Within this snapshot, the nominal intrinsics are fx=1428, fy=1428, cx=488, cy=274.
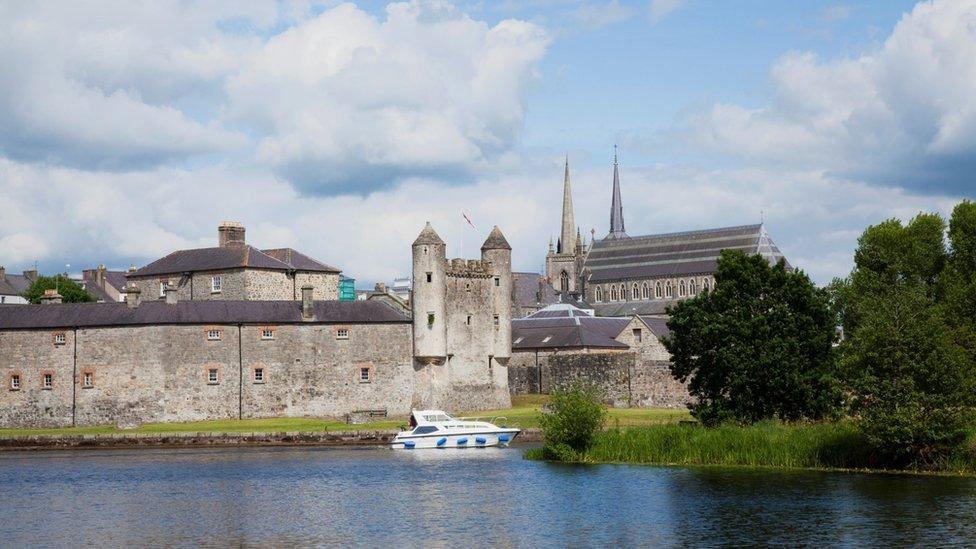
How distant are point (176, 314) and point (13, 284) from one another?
6055cm

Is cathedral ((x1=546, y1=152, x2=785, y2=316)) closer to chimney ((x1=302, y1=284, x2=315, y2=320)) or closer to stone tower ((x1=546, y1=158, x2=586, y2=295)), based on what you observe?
stone tower ((x1=546, y1=158, x2=586, y2=295))

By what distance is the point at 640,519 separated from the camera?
123ft

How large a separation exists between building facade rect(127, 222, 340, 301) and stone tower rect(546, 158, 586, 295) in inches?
3063

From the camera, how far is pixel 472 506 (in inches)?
1629

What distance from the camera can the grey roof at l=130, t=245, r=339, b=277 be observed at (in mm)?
89250

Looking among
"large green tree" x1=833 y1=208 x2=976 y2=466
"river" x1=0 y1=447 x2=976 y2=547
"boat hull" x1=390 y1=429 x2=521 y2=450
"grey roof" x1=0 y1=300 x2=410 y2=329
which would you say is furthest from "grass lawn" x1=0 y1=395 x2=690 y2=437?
"large green tree" x1=833 y1=208 x2=976 y2=466

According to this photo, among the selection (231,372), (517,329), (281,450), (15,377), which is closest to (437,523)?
(281,450)

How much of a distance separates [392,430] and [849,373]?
92.1ft

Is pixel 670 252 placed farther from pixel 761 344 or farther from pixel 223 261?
pixel 761 344

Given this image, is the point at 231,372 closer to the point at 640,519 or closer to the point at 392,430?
the point at 392,430

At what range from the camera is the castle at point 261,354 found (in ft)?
238

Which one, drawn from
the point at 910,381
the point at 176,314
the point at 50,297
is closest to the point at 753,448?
the point at 910,381

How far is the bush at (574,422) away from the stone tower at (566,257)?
376 feet

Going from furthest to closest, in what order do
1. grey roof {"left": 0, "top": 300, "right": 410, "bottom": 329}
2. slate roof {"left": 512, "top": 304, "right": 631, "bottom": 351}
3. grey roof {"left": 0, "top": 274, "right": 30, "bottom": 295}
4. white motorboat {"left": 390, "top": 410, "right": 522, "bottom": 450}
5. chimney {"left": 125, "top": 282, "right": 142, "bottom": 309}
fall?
grey roof {"left": 0, "top": 274, "right": 30, "bottom": 295}
slate roof {"left": 512, "top": 304, "right": 631, "bottom": 351}
chimney {"left": 125, "top": 282, "right": 142, "bottom": 309}
grey roof {"left": 0, "top": 300, "right": 410, "bottom": 329}
white motorboat {"left": 390, "top": 410, "right": 522, "bottom": 450}
